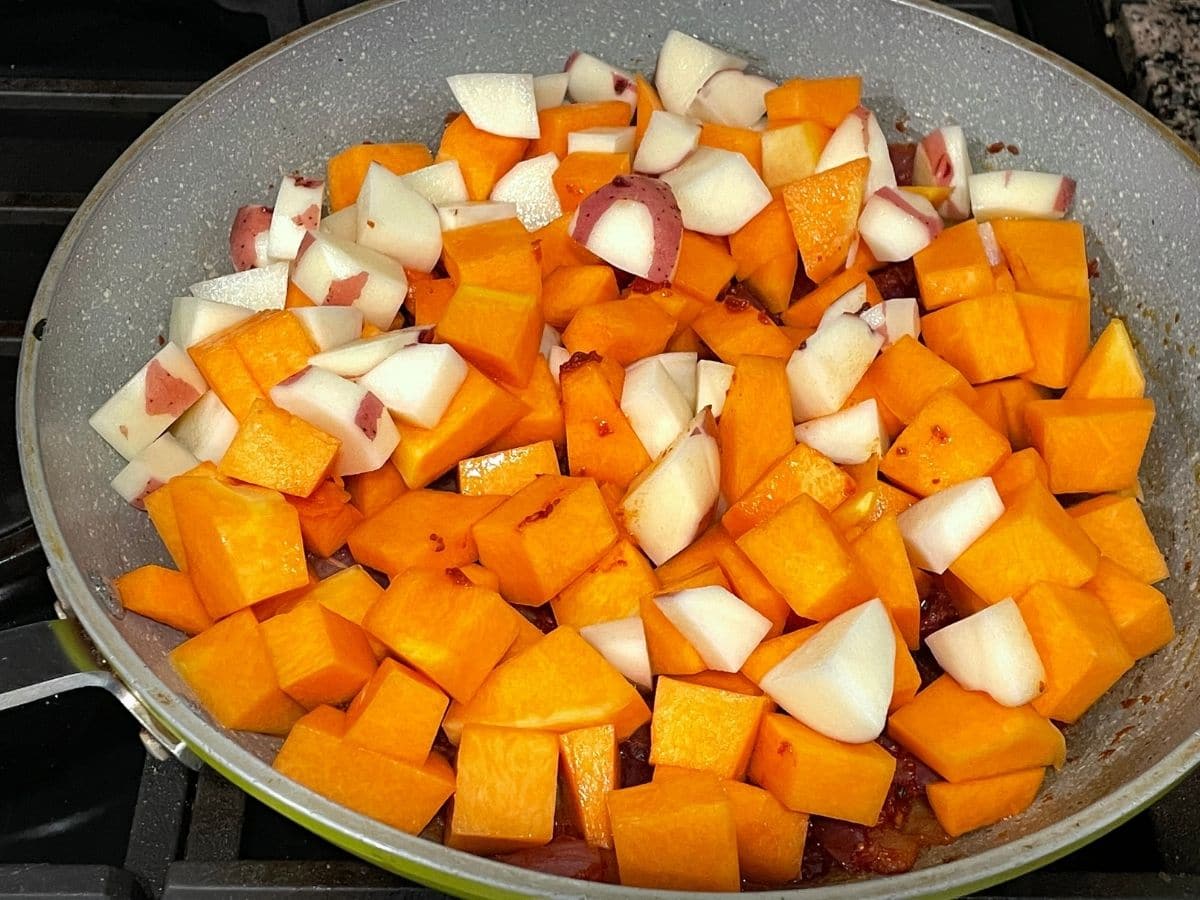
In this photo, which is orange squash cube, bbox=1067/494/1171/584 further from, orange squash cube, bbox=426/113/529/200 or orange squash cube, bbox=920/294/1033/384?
orange squash cube, bbox=426/113/529/200

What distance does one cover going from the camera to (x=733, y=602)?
3.50 ft

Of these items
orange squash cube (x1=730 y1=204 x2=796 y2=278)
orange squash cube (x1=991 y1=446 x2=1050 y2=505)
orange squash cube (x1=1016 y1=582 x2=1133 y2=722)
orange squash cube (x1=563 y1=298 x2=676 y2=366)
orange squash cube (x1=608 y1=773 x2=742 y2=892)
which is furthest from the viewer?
orange squash cube (x1=730 y1=204 x2=796 y2=278)

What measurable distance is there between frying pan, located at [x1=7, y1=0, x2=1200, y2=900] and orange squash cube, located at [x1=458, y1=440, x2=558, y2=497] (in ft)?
1.15

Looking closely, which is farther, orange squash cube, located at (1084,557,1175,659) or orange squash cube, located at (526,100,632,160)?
orange squash cube, located at (526,100,632,160)

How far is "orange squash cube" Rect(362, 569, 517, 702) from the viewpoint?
1.01 meters

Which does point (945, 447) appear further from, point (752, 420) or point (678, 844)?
point (678, 844)

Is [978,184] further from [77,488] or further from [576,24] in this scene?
[77,488]

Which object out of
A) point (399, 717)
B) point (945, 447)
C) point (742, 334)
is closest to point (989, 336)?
point (945, 447)

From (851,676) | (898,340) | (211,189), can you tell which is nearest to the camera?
(851,676)

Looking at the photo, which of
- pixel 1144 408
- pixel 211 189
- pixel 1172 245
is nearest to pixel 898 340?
pixel 1144 408

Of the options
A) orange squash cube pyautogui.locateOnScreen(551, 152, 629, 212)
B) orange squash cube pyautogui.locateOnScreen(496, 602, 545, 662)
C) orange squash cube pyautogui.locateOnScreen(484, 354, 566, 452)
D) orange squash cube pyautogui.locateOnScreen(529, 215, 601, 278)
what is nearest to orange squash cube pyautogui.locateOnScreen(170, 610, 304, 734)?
orange squash cube pyautogui.locateOnScreen(496, 602, 545, 662)

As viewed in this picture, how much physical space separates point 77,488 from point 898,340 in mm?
Result: 936

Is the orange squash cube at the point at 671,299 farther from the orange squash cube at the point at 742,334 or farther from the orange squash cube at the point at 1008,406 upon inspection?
the orange squash cube at the point at 1008,406

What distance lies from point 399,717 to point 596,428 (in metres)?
0.39
